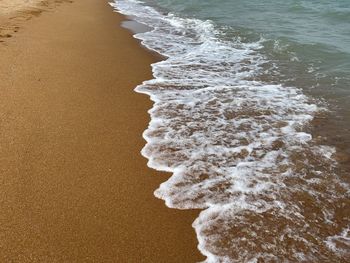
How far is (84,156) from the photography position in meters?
4.61

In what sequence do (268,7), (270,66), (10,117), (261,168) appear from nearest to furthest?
(261,168)
(10,117)
(270,66)
(268,7)

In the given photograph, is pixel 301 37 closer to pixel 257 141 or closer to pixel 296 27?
pixel 296 27

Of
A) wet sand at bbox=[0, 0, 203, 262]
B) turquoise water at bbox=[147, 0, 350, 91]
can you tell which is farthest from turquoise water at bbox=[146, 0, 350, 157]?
wet sand at bbox=[0, 0, 203, 262]

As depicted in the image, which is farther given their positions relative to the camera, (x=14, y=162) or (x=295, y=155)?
(x=295, y=155)

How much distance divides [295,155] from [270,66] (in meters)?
4.40

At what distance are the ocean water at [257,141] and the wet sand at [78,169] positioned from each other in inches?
10.6

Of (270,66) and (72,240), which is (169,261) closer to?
(72,240)

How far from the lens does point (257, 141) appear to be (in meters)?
5.21

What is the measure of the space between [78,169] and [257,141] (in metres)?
2.46

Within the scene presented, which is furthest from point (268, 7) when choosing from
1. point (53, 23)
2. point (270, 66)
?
point (53, 23)

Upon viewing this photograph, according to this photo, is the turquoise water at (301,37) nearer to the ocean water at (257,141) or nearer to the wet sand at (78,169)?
the ocean water at (257,141)

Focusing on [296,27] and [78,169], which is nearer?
[78,169]

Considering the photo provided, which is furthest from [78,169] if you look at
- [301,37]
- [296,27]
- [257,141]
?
[296,27]

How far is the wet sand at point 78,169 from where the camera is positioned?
131 inches
